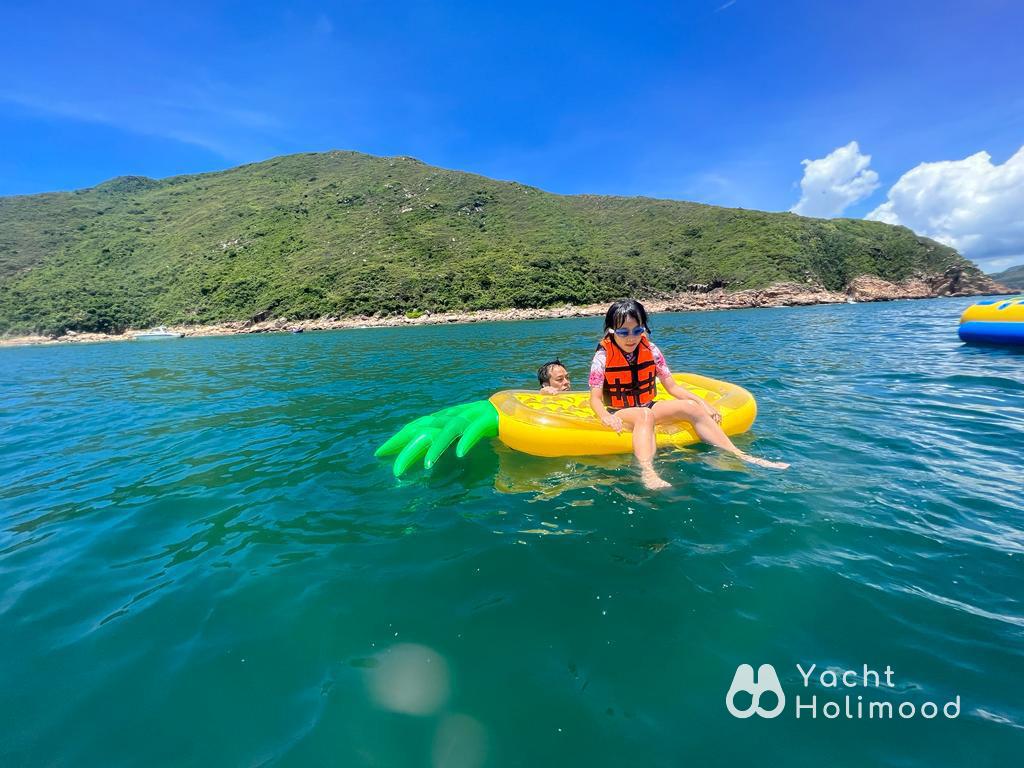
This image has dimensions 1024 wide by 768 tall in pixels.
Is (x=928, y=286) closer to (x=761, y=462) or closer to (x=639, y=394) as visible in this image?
(x=761, y=462)

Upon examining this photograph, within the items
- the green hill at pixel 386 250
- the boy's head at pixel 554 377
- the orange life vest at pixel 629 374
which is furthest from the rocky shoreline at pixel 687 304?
the orange life vest at pixel 629 374

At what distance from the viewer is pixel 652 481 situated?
3.80m

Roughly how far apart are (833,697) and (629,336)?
130 inches

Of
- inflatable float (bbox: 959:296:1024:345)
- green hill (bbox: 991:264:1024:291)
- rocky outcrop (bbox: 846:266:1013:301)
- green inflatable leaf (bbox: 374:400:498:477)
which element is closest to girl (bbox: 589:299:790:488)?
green inflatable leaf (bbox: 374:400:498:477)

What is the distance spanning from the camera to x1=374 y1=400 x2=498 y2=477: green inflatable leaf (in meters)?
4.37

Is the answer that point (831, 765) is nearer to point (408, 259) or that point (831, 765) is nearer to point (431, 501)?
point (431, 501)

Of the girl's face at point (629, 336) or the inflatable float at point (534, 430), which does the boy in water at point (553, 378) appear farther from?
the girl's face at point (629, 336)

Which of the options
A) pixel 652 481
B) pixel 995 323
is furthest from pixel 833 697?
pixel 995 323

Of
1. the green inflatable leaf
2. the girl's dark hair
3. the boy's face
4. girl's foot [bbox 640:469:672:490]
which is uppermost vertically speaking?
the girl's dark hair

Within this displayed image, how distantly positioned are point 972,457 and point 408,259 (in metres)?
65.7

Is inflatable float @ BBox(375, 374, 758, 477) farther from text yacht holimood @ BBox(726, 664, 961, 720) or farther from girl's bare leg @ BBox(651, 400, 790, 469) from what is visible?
text yacht holimood @ BBox(726, 664, 961, 720)

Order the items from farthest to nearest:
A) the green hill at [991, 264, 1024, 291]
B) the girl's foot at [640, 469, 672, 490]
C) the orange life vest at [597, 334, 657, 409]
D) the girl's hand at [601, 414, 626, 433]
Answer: the green hill at [991, 264, 1024, 291] < the orange life vest at [597, 334, 657, 409] < the girl's hand at [601, 414, 626, 433] < the girl's foot at [640, 469, 672, 490]

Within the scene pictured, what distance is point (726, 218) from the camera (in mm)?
76000

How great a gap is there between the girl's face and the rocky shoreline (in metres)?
44.7
